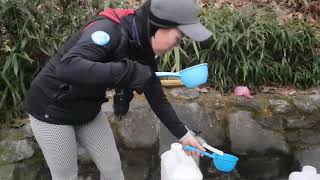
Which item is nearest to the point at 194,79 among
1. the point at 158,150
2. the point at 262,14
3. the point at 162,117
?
the point at 162,117

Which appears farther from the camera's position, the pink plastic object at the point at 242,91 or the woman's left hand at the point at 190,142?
the pink plastic object at the point at 242,91

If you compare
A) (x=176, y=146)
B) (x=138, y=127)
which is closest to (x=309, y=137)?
(x=138, y=127)

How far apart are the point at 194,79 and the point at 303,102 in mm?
1542

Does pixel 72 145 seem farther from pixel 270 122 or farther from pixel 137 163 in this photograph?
pixel 270 122

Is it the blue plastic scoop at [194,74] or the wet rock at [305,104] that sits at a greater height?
the blue plastic scoop at [194,74]

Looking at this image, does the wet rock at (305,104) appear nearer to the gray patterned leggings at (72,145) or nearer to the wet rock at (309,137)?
the wet rock at (309,137)

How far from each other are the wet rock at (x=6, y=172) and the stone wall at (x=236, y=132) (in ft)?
1.64

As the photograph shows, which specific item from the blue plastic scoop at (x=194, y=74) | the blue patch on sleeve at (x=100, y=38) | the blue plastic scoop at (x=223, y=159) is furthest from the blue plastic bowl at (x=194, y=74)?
the blue patch on sleeve at (x=100, y=38)

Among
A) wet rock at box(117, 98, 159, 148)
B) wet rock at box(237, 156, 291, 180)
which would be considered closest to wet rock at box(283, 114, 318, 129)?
wet rock at box(237, 156, 291, 180)

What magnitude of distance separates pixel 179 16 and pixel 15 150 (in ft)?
6.26

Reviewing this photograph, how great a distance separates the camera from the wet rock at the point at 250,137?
12.4 ft

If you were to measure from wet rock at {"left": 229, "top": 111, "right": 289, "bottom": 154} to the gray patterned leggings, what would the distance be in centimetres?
136

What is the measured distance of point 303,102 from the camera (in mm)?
3920

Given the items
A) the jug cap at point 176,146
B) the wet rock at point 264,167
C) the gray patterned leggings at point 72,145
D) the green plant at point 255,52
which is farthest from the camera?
the green plant at point 255,52
